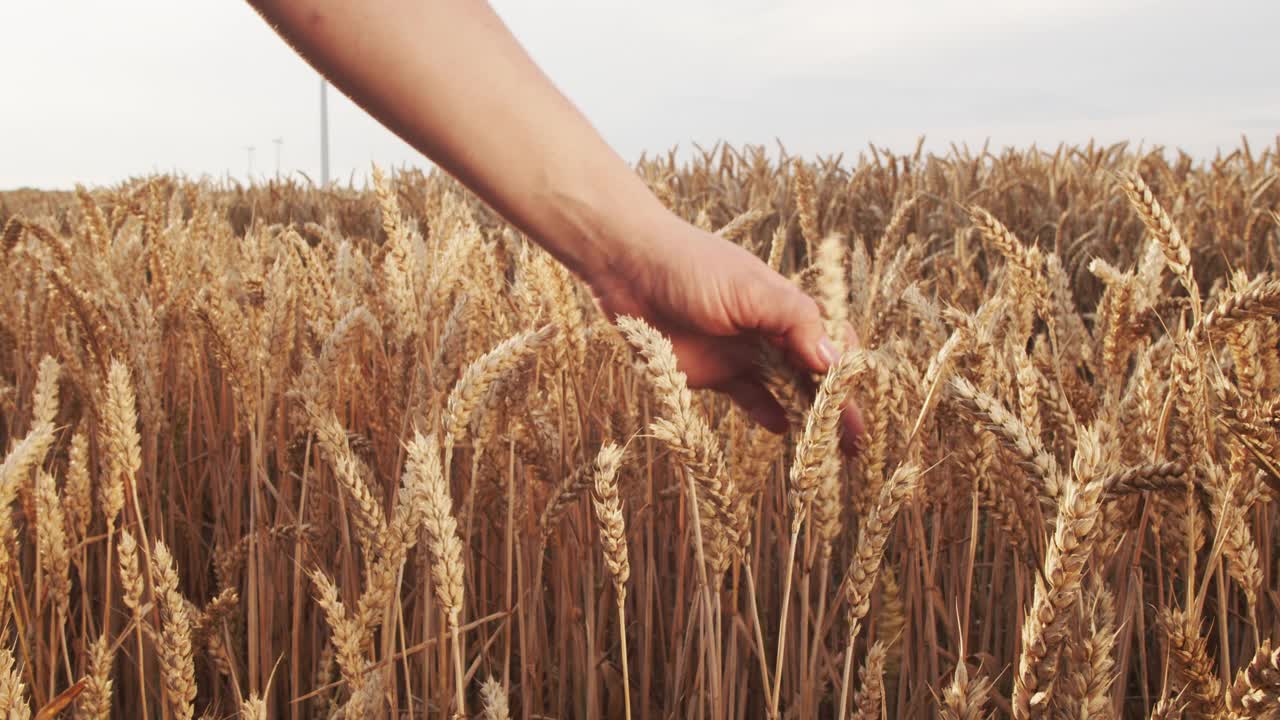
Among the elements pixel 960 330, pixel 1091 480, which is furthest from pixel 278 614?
pixel 1091 480

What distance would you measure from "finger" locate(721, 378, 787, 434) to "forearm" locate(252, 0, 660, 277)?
28cm

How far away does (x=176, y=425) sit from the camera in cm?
233

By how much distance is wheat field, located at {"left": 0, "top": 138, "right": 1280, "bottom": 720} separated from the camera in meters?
0.87

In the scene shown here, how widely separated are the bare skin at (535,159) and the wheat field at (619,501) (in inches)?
4.5

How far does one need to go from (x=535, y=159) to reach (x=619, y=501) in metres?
0.45

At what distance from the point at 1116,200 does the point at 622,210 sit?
389 centimetres

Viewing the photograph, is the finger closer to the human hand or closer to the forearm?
the human hand

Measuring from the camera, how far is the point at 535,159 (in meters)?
1.13

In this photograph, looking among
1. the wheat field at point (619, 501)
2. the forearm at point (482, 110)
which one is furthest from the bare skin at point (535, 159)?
the wheat field at point (619, 501)

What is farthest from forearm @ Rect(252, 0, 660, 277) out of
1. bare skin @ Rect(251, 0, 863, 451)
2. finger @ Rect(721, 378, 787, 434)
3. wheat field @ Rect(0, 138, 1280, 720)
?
finger @ Rect(721, 378, 787, 434)

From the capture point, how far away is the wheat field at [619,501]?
34.4 inches

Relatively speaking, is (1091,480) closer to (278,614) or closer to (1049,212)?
(278,614)

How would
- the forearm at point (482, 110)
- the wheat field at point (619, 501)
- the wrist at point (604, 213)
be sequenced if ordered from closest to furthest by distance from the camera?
the wheat field at point (619, 501) → the forearm at point (482, 110) → the wrist at point (604, 213)

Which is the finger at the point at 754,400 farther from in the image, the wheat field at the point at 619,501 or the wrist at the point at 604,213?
the wrist at the point at 604,213
